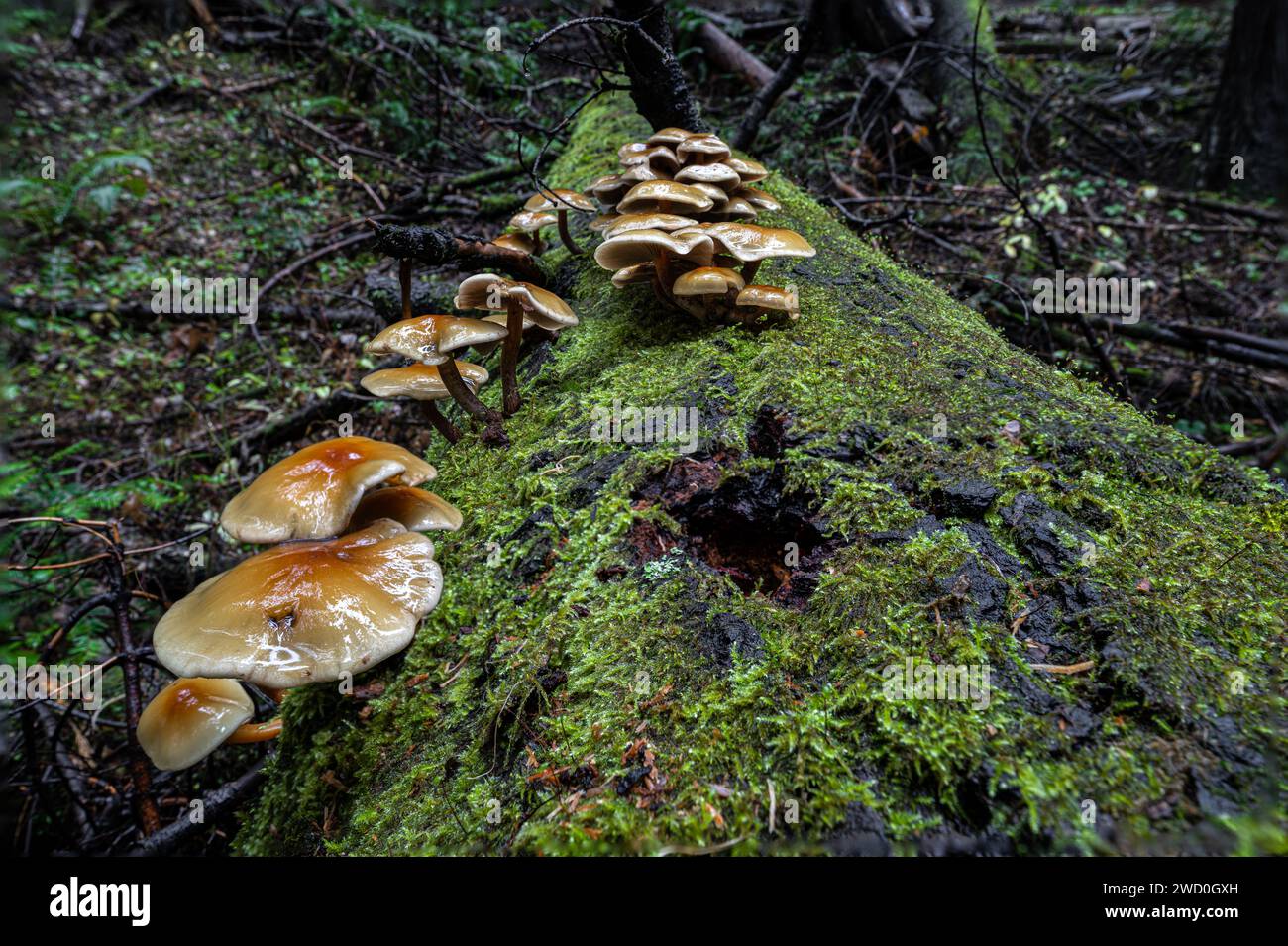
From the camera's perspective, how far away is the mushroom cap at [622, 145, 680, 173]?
314cm

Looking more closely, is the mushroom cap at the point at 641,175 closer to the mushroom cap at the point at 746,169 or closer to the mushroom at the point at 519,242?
the mushroom cap at the point at 746,169

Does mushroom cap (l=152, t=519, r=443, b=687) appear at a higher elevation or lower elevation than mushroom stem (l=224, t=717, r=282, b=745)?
higher

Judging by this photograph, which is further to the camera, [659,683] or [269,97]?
[269,97]

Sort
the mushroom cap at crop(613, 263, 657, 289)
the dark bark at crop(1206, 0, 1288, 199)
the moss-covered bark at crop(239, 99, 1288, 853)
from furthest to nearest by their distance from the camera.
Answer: the dark bark at crop(1206, 0, 1288, 199) → the mushroom cap at crop(613, 263, 657, 289) → the moss-covered bark at crop(239, 99, 1288, 853)

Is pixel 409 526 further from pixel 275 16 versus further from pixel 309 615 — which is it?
Result: pixel 275 16

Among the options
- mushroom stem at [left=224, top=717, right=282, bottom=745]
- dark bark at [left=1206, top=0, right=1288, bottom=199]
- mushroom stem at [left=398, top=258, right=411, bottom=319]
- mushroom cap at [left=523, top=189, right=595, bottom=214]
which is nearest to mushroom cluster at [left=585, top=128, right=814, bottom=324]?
mushroom cap at [left=523, top=189, right=595, bottom=214]

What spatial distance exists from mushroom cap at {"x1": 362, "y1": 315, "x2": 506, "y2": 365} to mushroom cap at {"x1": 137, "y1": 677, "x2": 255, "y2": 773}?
4.60 feet

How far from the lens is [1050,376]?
7.93 feet

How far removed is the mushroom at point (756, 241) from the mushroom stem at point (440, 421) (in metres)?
1.29

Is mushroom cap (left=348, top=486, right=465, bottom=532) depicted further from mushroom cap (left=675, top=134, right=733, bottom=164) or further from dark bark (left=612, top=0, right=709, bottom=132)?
dark bark (left=612, top=0, right=709, bottom=132)

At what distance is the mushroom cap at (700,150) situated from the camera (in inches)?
122

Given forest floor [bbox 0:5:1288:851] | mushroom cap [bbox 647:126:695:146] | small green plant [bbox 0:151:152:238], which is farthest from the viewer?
small green plant [bbox 0:151:152:238]
